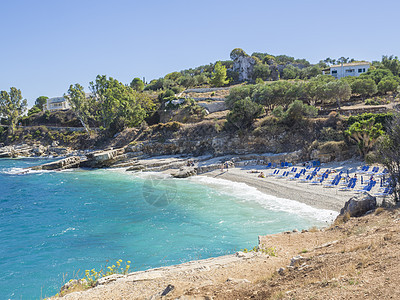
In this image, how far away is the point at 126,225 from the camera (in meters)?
20.8

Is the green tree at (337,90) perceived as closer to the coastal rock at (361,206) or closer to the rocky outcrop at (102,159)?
the coastal rock at (361,206)

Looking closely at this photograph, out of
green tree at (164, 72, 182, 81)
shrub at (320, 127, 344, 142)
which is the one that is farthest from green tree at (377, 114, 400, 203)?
green tree at (164, 72, 182, 81)

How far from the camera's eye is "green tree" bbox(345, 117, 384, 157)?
30.0 meters

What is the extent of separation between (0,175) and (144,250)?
40357mm

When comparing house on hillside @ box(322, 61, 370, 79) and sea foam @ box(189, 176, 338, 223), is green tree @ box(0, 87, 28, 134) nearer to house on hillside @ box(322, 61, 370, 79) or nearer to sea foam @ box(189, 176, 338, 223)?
sea foam @ box(189, 176, 338, 223)

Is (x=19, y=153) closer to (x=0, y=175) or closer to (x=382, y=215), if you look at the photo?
(x=0, y=175)

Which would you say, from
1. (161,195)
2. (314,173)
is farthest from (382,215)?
(161,195)

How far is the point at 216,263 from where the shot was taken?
1107 centimetres

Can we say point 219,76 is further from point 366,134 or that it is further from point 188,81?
point 366,134

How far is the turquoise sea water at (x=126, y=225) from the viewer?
1502cm

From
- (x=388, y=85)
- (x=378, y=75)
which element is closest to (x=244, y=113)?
(x=388, y=85)

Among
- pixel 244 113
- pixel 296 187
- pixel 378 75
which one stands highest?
pixel 378 75

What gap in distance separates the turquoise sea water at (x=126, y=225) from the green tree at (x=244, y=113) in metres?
15.4

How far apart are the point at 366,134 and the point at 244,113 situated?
63.3 ft
